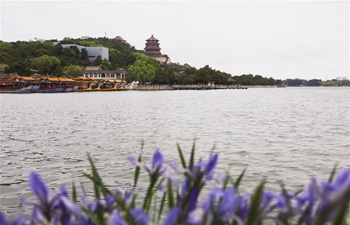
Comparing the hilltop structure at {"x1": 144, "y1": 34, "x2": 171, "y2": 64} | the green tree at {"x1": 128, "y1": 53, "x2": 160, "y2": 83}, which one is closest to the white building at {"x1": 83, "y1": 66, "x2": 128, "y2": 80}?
the green tree at {"x1": 128, "y1": 53, "x2": 160, "y2": 83}

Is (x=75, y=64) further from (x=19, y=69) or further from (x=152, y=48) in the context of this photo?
(x=152, y=48)

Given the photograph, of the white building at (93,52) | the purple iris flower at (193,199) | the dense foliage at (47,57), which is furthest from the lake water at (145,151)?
the white building at (93,52)

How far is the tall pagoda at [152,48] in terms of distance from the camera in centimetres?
13612

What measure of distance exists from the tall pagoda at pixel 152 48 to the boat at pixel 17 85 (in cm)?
7309

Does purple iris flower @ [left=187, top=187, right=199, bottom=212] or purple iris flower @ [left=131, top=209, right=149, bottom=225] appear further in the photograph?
purple iris flower @ [left=187, top=187, right=199, bottom=212]

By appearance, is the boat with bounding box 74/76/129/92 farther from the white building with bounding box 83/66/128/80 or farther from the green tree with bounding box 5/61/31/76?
the green tree with bounding box 5/61/31/76

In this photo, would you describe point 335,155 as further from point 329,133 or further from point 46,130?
point 46,130

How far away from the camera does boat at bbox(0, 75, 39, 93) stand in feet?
207

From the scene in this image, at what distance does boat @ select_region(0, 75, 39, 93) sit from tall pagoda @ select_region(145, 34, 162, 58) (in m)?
73.1

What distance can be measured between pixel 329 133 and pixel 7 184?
40.3 ft

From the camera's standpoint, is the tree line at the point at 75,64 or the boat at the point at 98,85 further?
the tree line at the point at 75,64

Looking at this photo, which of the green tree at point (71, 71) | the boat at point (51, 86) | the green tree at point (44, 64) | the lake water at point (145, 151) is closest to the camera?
the lake water at point (145, 151)

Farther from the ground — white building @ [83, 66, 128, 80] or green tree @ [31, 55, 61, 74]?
green tree @ [31, 55, 61, 74]

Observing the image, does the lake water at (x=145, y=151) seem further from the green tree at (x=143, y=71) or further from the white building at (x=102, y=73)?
the white building at (x=102, y=73)
